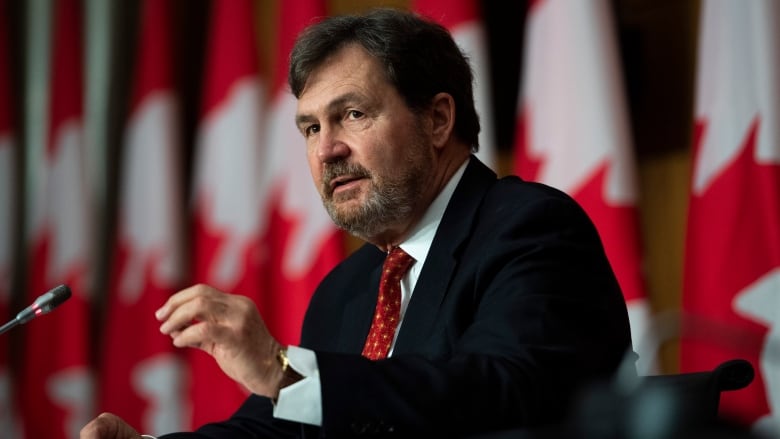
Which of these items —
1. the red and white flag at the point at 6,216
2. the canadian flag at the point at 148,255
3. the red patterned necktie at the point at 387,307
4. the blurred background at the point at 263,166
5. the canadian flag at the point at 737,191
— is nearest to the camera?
the red patterned necktie at the point at 387,307

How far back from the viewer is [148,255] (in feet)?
15.0

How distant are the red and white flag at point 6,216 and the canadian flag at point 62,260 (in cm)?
8

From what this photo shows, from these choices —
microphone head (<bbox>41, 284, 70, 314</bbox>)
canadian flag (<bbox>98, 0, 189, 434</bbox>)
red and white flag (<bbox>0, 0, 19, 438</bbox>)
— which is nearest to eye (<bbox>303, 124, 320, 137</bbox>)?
microphone head (<bbox>41, 284, 70, 314</bbox>)

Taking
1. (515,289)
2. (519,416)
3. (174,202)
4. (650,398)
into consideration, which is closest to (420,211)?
(515,289)

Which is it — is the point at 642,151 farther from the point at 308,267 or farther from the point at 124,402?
the point at 124,402

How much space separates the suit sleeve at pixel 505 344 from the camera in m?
1.79

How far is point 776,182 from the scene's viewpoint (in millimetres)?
3059

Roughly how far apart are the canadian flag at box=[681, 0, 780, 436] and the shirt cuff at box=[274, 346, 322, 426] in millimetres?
1587

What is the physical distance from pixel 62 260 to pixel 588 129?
259 centimetres

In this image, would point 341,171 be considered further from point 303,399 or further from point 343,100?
point 303,399

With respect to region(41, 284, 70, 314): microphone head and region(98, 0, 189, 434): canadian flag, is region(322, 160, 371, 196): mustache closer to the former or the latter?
region(41, 284, 70, 314): microphone head

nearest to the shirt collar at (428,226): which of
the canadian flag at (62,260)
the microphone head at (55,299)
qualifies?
the microphone head at (55,299)

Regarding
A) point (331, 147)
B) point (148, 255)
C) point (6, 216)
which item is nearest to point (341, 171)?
point (331, 147)

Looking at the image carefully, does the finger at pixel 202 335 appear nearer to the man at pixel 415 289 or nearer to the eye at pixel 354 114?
the man at pixel 415 289
